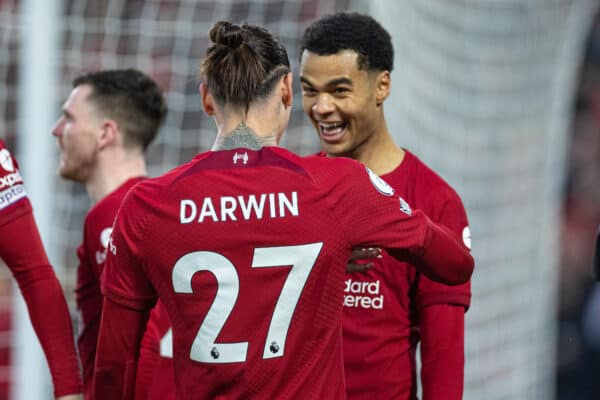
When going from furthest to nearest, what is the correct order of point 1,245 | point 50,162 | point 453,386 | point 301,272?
1. point 50,162
2. point 1,245
3. point 453,386
4. point 301,272

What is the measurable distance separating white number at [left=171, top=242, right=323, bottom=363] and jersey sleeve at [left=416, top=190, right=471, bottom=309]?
55cm

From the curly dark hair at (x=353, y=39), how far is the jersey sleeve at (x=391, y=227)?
600 mm

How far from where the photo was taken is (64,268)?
5457 mm

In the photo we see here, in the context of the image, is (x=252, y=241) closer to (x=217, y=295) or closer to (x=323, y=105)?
(x=217, y=295)

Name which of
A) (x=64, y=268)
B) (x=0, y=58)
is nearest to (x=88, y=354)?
(x=64, y=268)

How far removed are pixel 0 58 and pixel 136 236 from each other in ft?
12.5

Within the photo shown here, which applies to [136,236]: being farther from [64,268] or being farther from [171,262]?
[64,268]

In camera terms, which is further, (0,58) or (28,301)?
(0,58)

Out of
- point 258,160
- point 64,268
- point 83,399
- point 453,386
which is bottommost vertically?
point 64,268

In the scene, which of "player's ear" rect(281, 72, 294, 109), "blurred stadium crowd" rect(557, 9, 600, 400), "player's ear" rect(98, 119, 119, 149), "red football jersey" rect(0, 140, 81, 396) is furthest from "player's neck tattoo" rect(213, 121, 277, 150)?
"blurred stadium crowd" rect(557, 9, 600, 400)

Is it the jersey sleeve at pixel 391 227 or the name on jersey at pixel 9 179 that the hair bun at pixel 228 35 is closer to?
the jersey sleeve at pixel 391 227

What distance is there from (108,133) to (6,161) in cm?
65

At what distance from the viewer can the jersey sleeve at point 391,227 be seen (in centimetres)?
215

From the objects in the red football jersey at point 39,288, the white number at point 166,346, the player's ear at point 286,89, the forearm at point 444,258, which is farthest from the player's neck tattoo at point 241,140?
the white number at point 166,346
